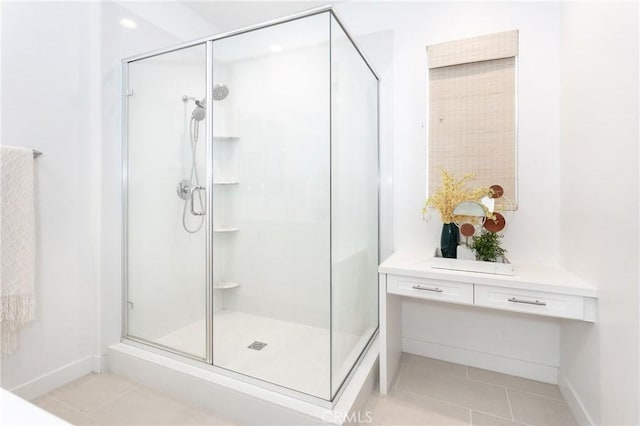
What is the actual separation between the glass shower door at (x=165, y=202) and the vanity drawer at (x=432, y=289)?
3.84ft

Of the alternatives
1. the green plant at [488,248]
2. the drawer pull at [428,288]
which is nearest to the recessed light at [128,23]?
the drawer pull at [428,288]

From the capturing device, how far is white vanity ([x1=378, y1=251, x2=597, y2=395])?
1481mm

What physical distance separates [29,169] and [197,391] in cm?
146

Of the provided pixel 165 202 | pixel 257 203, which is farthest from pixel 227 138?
pixel 165 202

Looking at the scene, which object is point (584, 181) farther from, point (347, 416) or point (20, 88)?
point (20, 88)

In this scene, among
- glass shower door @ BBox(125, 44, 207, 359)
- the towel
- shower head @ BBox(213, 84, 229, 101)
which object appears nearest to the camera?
the towel

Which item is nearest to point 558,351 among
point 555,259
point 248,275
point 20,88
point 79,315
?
point 555,259

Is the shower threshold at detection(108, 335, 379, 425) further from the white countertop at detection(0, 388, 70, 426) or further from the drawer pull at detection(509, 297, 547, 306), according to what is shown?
the white countertop at detection(0, 388, 70, 426)

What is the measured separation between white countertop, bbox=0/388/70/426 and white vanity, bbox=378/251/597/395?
153 centimetres

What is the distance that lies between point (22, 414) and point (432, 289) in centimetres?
164

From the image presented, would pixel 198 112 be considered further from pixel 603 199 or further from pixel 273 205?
pixel 603 199

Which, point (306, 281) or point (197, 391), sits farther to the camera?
point (306, 281)

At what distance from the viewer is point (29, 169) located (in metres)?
1.65

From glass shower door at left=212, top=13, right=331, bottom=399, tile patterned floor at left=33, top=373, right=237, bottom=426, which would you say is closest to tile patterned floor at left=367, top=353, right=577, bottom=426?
glass shower door at left=212, top=13, right=331, bottom=399
